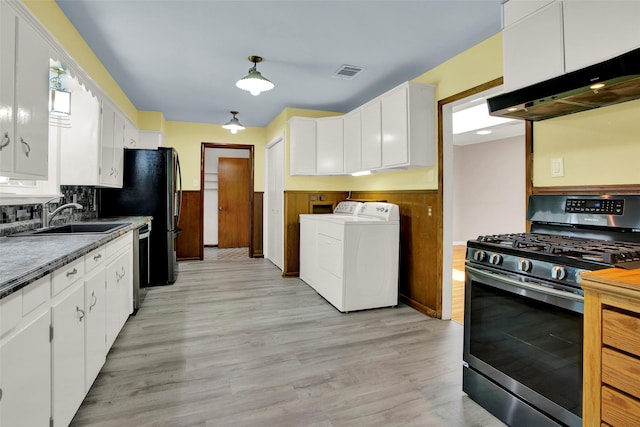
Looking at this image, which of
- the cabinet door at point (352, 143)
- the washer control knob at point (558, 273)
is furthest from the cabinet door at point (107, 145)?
the washer control knob at point (558, 273)

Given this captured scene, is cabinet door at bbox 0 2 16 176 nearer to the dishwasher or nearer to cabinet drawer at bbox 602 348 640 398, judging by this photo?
the dishwasher

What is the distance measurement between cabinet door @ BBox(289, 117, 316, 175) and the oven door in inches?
122

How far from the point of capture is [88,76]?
2.83m

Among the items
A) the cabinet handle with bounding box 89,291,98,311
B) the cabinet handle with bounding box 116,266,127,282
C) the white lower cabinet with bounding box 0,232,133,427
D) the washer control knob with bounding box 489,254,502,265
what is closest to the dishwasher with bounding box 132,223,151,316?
the cabinet handle with bounding box 116,266,127,282

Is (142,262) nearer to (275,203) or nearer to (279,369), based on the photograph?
(275,203)

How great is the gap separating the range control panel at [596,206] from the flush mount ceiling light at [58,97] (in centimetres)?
362

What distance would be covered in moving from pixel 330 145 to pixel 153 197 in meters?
2.33

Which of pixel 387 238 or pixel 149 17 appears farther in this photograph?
pixel 387 238

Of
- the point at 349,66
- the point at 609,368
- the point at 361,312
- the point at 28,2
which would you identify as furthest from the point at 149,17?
the point at 609,368

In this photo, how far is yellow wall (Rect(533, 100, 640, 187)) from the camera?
1761 millimetres

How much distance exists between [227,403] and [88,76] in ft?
9.11

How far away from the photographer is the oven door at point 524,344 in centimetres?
141

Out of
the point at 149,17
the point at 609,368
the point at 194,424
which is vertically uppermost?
the point at 149,17

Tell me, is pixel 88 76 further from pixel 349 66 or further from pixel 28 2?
pixel 349 66
